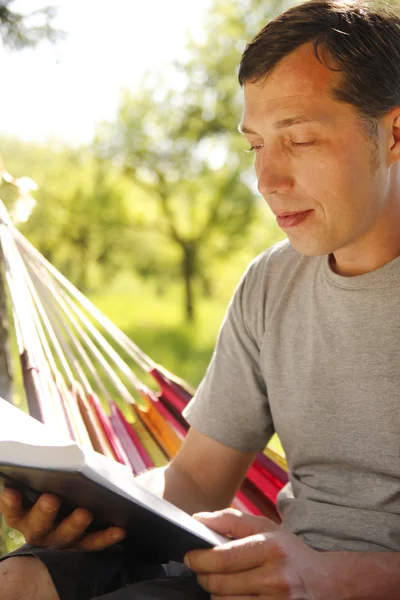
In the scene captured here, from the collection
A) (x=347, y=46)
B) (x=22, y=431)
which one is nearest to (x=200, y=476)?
(x=22, y=431)

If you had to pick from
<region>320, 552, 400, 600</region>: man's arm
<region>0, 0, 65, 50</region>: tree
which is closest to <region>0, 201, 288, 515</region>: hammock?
<region>320, 552, 400, 600</region>: man's arm

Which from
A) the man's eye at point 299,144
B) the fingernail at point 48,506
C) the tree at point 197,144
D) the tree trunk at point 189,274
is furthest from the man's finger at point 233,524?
the tree trunk at point 189,274

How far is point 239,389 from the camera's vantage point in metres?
1.47

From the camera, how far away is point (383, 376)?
1.26 m

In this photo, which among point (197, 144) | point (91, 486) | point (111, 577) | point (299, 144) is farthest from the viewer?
point (197, 144)

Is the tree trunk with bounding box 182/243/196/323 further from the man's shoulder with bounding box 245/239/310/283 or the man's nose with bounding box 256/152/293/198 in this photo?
the man's nose with bounding box 256/152/293/198

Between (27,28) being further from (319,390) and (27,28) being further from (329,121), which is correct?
(319,390)

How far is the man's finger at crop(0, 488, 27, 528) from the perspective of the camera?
1.12 metres

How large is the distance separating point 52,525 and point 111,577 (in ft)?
0.41

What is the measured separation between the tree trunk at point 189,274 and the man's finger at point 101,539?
7.74 meters

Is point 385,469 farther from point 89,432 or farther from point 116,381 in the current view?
point 116,381

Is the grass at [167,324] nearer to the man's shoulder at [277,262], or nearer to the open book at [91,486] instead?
the man's shoulder at [277,262]

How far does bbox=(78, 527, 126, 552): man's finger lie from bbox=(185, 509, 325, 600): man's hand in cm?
11

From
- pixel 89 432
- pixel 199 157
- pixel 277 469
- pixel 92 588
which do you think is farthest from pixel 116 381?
pixel 199 157
